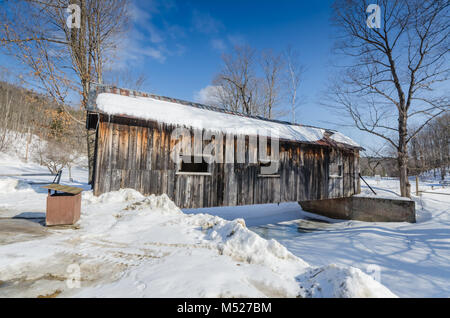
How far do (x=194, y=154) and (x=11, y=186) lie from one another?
7.68 meters

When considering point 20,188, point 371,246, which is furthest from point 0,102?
point 371,246

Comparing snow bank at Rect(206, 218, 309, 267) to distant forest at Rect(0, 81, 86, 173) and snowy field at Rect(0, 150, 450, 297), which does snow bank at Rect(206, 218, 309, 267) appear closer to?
snowy field at Rect(0, 150, 450, 297)

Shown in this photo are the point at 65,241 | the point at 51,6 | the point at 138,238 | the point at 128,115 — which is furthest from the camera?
the point at 51,6

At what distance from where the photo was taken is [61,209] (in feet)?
14.7

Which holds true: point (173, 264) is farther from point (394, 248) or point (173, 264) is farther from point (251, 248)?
point (394, 248)

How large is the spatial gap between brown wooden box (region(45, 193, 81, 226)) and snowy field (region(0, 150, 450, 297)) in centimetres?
23

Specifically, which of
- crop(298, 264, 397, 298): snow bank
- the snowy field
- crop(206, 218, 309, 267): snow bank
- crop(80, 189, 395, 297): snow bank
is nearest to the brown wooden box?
the snowy field

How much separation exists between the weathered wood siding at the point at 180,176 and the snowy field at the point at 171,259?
77cm

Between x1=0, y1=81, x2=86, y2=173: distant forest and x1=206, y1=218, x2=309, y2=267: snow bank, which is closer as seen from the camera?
x1=206, y1=218, x2=309, y2=267: snow bank

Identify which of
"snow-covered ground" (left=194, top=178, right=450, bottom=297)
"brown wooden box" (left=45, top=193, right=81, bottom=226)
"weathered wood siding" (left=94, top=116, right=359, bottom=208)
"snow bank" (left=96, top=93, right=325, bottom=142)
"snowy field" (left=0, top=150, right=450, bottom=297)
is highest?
"snow bank" (left=96, top=93, right=325, bottom=142)

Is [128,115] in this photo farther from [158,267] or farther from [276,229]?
[276,229]

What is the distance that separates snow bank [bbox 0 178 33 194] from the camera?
317 inches
